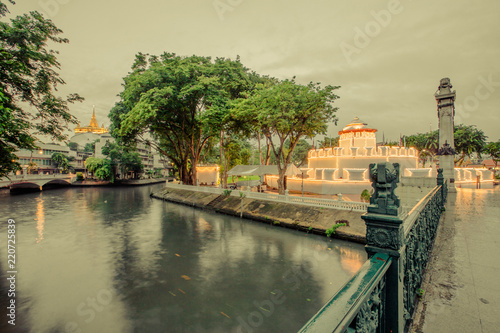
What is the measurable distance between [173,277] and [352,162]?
79.8 feet


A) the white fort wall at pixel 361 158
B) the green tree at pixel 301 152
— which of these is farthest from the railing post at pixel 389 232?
Result: the green tree at pixel 301 152

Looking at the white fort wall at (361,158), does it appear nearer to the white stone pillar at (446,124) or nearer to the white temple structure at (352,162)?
the white temple structure at (352,162)

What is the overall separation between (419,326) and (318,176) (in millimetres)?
25209

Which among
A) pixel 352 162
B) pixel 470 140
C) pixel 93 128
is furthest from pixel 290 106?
pixel 93 128

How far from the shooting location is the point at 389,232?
6.99ft

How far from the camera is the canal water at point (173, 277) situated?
21.1ft

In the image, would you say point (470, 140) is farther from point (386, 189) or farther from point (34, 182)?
point (34, 182)

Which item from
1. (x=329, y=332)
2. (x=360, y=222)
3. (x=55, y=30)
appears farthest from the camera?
(x=360, y=222)

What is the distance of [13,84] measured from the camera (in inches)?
305

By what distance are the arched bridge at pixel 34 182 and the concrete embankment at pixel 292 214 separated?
116ft

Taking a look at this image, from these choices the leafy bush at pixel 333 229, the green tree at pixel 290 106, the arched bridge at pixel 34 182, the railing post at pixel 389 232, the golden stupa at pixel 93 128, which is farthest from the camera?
the golden stupa at pixel 93 128

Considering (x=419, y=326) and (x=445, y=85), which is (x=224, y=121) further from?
(x=419, y=326)

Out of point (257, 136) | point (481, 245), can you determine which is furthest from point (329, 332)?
point (257, 136)

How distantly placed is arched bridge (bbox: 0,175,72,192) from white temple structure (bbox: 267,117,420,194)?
43.9 metres
